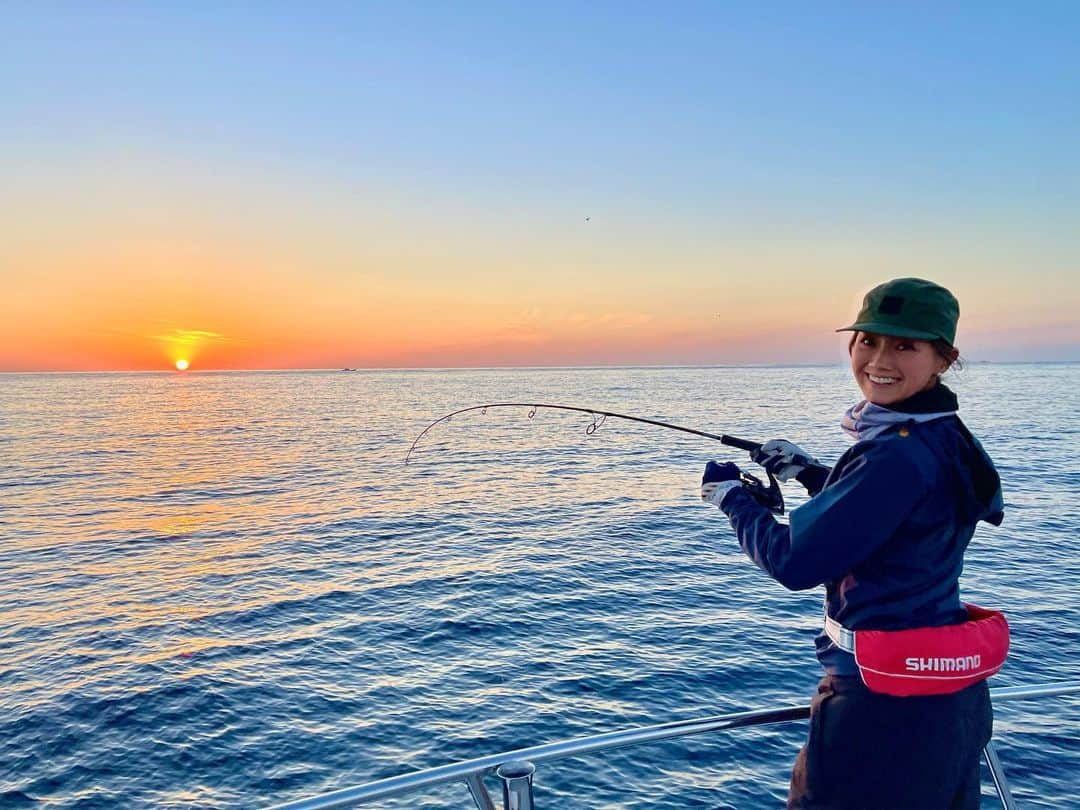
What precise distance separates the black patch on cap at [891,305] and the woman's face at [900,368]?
0.08 meters

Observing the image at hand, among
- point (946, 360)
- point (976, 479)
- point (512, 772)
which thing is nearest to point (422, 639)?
point (512, 772)

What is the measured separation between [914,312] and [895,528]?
2.39ft

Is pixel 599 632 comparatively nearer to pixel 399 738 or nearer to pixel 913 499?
pixel 399 738

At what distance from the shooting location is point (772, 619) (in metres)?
12.7

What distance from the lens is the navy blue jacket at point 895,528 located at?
2.35 metres

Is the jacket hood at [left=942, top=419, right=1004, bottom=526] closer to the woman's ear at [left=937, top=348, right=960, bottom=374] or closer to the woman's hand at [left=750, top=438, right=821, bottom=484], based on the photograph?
the woman's ear at [left=937, top=348, right=960, bottom=374]

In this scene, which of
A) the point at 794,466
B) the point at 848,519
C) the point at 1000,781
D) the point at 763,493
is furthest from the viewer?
the point at 794,466

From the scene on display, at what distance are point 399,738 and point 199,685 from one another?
332cm

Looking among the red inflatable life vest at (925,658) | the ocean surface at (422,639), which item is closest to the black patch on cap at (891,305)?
the ocean surface at (422,639)

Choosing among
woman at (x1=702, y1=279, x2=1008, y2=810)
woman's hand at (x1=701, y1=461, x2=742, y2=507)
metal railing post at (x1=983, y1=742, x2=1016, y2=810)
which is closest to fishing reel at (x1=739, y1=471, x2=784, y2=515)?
woman's hand at (x1=701, y1=461, x2=742, y2=507)

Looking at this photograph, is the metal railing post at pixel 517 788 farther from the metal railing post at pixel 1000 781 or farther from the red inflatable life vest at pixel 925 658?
the metal railing post at pixel 1000 781

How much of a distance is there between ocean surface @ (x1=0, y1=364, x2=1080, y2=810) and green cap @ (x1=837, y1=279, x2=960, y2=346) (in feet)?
1.82

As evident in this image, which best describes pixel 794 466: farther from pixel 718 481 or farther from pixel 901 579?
pixel 901 579

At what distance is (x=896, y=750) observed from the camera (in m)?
2.46
